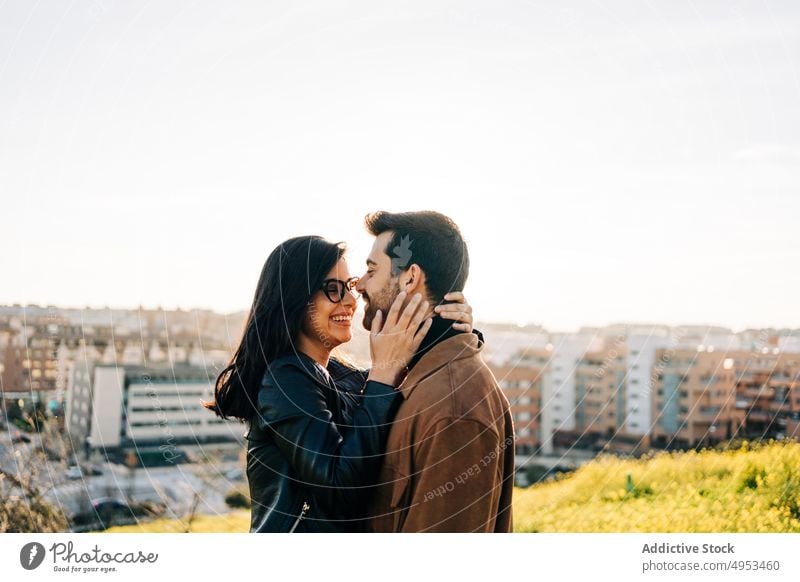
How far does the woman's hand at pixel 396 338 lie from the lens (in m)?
2.46

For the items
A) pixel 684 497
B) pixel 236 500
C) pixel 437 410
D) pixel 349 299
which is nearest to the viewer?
pixel 437 410

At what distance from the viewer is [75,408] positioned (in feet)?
38.0

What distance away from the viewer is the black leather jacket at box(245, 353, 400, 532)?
7.73ft

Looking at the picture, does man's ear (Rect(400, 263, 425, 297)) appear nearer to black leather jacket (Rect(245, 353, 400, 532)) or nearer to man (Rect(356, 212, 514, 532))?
man (Rect(356, 212, 514, 532))

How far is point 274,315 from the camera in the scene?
8.54 ft

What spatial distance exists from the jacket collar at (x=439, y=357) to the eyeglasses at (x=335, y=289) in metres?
0.40

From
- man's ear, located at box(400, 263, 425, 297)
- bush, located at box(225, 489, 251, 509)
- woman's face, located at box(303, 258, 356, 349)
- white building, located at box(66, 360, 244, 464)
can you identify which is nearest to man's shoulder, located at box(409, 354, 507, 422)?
man's ear, located at box(400, 263, 425, 297)

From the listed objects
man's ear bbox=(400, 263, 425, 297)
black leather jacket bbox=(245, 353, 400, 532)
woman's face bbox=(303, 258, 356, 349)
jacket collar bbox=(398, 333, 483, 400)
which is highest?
man's ear bbox=(400, 263, 425, 297)

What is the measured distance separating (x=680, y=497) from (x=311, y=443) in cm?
340

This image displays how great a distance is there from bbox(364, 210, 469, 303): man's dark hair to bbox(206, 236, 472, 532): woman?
3.1 inches

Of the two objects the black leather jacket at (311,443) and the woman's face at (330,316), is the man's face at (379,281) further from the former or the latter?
the black leather jacket at (311,443)

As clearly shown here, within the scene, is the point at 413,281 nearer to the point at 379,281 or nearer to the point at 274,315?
the point at 379,281

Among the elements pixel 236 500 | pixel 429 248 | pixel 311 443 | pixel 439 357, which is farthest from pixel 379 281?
pixel 236 500
